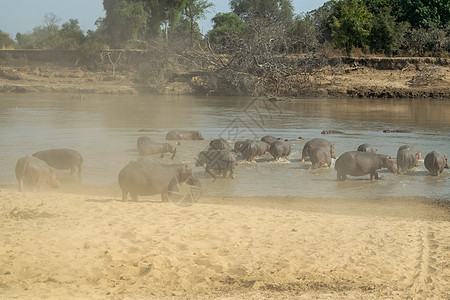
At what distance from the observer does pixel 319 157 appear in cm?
1280

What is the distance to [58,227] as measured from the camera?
22.3ft

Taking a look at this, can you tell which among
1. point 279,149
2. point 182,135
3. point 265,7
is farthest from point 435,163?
point 265,7

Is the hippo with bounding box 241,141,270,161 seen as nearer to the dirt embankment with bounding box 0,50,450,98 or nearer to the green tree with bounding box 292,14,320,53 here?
the dirt embankment with bounding box 0,50,450,98

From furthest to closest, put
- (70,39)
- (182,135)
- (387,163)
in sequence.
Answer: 1. (70,39)
2. (182,135)
3. (387,163)

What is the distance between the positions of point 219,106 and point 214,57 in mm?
4261

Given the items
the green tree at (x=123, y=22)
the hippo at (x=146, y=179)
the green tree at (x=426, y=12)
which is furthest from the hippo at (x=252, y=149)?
the green tree at (x=426, y=12)

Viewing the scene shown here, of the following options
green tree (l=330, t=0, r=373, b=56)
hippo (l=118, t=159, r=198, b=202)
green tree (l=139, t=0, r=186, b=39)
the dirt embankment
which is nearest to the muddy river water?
the dirt embankment

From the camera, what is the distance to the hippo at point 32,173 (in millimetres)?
9219

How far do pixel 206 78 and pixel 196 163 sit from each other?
22883 millimetres

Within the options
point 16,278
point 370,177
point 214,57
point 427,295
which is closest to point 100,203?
point 16,278

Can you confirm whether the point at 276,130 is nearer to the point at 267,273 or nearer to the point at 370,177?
the point at 370,177

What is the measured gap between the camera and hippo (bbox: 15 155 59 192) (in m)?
9.22

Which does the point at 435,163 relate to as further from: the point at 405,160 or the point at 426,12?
the point at 426,12

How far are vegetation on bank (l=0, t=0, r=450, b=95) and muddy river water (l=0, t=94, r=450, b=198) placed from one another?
2.09 m
